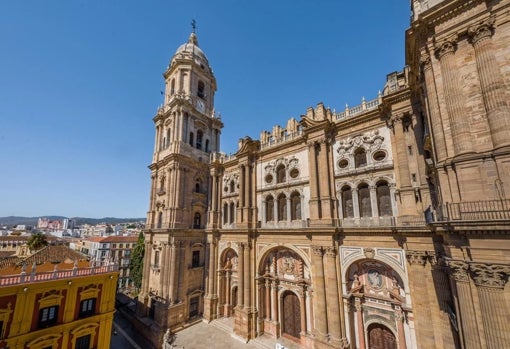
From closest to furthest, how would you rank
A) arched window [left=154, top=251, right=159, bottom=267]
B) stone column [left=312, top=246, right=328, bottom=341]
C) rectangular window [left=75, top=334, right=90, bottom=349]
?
stone column [left=312, top=246, right=328, bottom=341], rectangular window [left=75, top=334, right=90, bottom=349], arched window [left=154, top=251, right=159, bottom=267]

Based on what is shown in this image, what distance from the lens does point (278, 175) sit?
69.0 feet

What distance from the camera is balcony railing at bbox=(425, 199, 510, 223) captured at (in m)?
7.19

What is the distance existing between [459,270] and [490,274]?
0.77 metres

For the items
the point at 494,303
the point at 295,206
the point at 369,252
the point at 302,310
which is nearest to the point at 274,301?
the point at 302,310

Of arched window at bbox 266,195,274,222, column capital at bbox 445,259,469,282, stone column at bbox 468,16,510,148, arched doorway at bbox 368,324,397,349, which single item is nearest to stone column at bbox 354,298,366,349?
arched doorway at bbox 368,324,397,349

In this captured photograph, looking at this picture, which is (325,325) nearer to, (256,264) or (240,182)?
(256,264)

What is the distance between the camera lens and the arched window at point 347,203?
16077 millimetres

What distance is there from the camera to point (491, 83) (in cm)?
813

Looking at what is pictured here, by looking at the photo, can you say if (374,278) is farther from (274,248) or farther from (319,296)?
(274,248)

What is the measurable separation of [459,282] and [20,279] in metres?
23.4

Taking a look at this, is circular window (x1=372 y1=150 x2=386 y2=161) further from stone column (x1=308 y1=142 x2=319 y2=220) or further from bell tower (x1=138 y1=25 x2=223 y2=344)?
bell tower (x1=138 y1=25 x2=223 y2=344)

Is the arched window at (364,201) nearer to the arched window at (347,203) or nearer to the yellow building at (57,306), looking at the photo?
the arched window at (347,203)

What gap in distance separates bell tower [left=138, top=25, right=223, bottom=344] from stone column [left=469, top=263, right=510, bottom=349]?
21.5 m

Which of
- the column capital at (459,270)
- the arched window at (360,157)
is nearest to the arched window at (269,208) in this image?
the arched window at (360,157)
